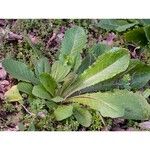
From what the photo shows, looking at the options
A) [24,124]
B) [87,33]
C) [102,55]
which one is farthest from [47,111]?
[87,33]

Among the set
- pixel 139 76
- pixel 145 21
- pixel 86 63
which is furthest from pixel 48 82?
pixel 145 21

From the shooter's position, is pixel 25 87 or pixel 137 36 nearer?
pixel 25 87

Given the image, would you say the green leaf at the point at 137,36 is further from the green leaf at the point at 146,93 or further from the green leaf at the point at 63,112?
the green leaf at the point at 63,112

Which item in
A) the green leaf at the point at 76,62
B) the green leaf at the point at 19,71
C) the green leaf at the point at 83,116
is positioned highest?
the green leaf at the point at 76,62

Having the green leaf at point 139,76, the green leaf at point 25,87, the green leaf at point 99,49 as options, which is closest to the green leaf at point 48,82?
the green leaf at point 25,87

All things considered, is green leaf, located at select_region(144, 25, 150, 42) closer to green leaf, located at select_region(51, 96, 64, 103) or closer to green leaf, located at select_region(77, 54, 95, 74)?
green leaf, located at select_region(77, 54, 95, 74)

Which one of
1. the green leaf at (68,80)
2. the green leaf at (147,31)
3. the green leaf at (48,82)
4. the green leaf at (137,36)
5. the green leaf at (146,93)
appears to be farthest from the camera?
the green leaf at (137,36)

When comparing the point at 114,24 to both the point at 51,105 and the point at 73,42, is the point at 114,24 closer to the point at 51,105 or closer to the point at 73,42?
the point at 73,42
